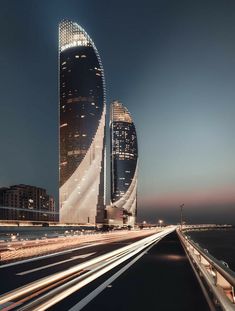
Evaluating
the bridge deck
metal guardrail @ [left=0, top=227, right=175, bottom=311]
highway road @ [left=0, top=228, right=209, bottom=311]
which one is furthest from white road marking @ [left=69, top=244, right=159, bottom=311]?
metal guardrail @ [left=0, top=227, right=175, bottom=311]

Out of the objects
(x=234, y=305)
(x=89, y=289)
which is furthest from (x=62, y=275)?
(x=234, y=305)

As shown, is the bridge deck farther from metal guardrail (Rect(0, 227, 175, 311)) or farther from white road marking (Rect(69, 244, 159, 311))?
metal guardrail (Rect(0, 227, 175, 311))

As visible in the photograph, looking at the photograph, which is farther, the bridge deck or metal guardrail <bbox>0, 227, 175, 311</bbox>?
the bridge deck

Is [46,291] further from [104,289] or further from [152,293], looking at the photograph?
[152,293]

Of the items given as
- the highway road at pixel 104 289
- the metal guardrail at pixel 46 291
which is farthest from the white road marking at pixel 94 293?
the metal guardrail at pixel 46 291

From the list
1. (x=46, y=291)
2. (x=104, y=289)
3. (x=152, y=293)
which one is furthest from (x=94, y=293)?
(x=152, y=293)

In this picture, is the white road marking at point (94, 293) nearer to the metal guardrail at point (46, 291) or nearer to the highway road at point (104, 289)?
the highway road at point (104, 289)

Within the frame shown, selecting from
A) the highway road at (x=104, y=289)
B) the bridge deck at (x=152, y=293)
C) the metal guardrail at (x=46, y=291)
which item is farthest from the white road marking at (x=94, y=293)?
the metal guardrail at (x=46, y=291)

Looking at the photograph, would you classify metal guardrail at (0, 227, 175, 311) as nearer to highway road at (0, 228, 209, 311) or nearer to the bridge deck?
highway road at (0, 228, 209, 311)

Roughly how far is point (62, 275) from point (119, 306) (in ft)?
18.2

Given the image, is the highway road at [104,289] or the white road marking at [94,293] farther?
the highway road at [104,289]

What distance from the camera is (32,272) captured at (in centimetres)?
1600

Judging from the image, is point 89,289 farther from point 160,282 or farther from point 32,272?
point 32,272

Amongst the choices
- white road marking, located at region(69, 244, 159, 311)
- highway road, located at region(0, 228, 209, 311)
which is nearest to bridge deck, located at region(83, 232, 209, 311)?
highway road, located at region(0, 228, 209, 311)
